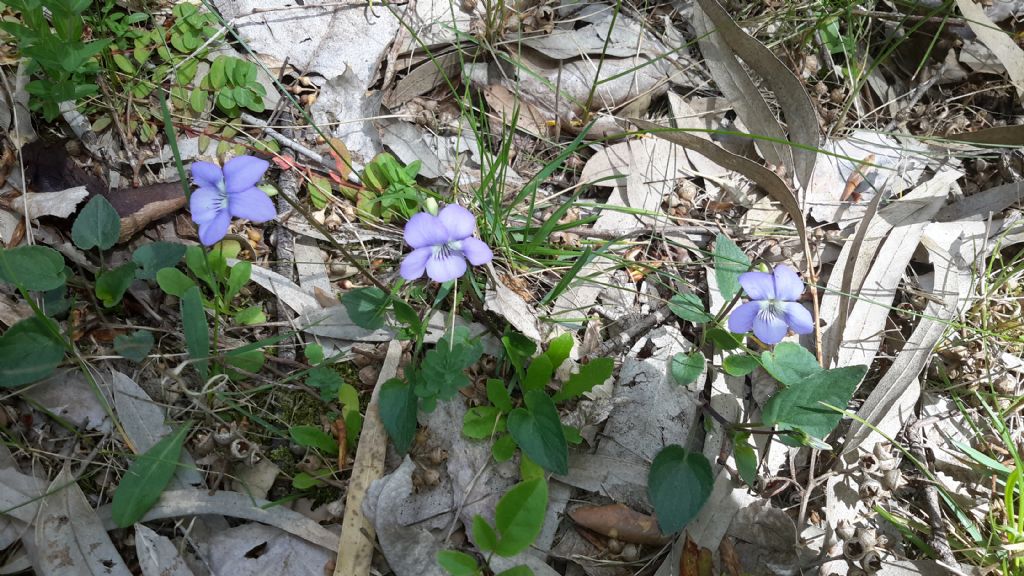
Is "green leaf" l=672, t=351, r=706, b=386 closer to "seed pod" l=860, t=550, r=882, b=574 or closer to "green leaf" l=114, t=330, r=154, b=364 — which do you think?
"seed pod" l=860, t=550, r=882, b=574

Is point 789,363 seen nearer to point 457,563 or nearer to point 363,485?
point 457,563

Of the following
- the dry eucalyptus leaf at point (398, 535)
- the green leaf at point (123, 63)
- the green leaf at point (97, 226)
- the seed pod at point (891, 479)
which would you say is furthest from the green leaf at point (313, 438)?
the seed pod at point (891, 479)

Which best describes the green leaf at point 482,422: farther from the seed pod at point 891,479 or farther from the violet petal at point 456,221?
the seed pod at point 891,479

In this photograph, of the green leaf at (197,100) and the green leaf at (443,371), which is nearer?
the green leaf at (443,371)

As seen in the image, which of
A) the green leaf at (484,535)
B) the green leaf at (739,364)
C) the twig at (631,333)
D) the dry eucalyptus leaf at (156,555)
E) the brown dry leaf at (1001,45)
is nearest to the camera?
the green leaf at (484,535)

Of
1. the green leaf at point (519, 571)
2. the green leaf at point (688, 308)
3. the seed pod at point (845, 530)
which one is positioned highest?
the green leaf at point (688, 308)

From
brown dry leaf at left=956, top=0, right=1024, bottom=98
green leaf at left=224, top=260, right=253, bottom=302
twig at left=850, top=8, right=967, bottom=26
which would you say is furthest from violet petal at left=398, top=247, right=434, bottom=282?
brown dry leaf at left=956, top=0, right=1024, bottom=98

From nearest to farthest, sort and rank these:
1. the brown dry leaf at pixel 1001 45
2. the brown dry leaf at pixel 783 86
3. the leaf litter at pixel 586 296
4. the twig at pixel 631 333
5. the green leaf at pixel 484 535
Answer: the green leaf at pixel 484 535 < the leaf litter at pixel 586 296 < the twig at pixel 631 333 < the brown dry leaf at pixel 783 86 < the brown dry leaf at pixel 1001 45

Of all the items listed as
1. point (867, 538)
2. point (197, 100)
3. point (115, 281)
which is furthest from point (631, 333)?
point (197, 100)
